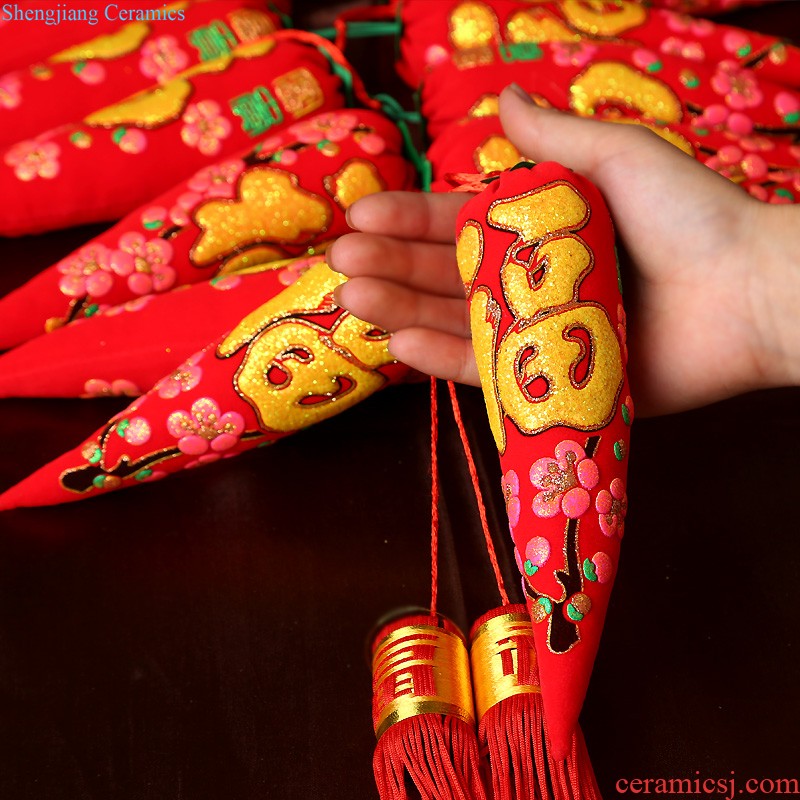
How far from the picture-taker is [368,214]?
0.74 meters

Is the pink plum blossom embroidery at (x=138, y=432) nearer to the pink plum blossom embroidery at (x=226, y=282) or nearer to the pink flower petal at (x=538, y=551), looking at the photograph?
the pink plum blossom embroidery at (x=226, y=282)

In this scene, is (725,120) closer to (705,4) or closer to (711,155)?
(711,155)

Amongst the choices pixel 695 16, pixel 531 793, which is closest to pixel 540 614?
pixel 531 793

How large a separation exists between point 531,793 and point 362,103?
0.80 m

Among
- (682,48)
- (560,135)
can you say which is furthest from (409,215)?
(682,48)

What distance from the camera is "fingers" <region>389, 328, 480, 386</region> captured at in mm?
706

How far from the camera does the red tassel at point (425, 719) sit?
0.53 m

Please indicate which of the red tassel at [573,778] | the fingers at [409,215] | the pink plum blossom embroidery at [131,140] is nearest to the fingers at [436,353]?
the fingers at [409,215]

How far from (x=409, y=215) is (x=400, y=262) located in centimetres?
5

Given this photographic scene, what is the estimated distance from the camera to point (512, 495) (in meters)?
0.58

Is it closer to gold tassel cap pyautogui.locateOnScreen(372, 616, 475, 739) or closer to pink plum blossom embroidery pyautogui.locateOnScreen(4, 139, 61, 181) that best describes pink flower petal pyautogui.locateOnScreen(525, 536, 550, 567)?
gold tassel cap pyautogui.locateOnScreen(372, 616, 475, 739)

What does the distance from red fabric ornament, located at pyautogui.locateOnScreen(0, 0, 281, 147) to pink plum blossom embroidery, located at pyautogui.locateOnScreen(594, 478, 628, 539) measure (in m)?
0.72

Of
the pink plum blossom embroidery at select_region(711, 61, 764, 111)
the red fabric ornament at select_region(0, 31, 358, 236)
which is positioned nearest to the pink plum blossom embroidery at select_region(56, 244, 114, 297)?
the red fabric ornament at select_region(0, 31, 358, 236)

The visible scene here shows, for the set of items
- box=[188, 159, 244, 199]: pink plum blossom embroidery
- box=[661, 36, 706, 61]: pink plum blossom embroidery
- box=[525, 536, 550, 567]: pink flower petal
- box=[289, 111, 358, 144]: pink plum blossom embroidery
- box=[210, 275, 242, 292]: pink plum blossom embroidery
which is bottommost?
box=[525, 536, 550, 567]: pink flower petal
